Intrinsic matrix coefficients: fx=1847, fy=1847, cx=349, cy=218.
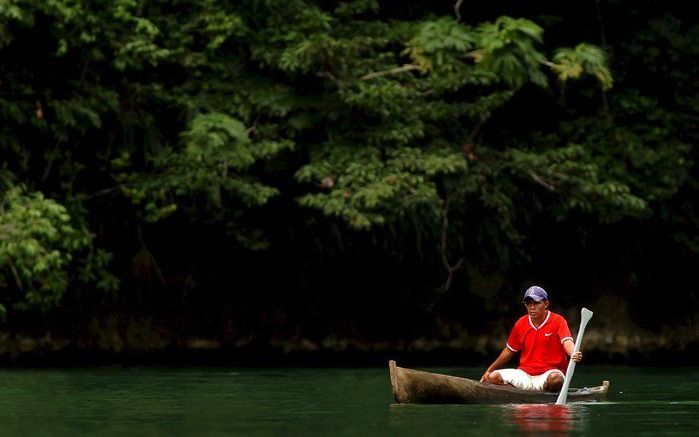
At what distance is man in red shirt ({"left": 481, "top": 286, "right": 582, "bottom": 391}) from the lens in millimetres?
18125

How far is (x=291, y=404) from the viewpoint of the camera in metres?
17.8

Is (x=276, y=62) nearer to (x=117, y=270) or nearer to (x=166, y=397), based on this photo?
(x=117, y=270)

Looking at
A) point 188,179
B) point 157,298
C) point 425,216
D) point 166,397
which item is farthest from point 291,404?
point 157,298

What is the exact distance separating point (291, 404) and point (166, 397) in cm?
170

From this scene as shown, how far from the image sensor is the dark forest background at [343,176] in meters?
24.7

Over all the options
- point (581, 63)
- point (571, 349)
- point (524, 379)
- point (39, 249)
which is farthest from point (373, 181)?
point (571, 349)

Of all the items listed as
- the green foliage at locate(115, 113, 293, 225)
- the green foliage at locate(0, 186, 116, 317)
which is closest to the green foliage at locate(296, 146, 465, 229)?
the green foliage at locate(115, 113, 293, 225)

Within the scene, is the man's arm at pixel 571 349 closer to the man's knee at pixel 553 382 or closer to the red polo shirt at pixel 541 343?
the red polo shirt at pixel 541 343

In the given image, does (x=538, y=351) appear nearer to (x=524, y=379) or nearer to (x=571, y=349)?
(x=524, y=379)

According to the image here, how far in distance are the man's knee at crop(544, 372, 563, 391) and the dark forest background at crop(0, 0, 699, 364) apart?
6.61m

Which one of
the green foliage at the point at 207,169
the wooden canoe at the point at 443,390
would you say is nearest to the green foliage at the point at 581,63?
the green foliage at the point at 207,169

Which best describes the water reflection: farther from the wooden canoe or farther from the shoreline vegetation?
the shoreline vegetation

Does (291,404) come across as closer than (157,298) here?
Yes

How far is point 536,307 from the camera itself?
18.0 meters
